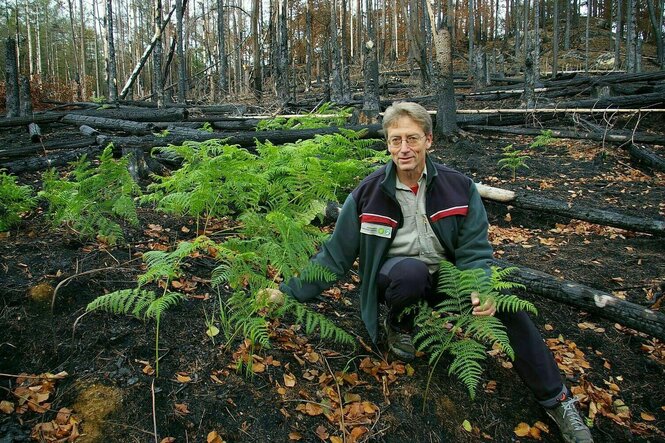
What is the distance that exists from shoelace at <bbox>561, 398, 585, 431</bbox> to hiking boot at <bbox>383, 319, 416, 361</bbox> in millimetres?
941

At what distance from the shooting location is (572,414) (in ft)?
8.13

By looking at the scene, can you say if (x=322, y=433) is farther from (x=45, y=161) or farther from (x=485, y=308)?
(x=45, y=161)

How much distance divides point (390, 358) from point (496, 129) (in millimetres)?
9399

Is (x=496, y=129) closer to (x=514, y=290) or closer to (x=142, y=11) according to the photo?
(x=514, y=290)

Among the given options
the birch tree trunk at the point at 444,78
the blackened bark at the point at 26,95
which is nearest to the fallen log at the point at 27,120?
the blackened bark at the point at 26,95

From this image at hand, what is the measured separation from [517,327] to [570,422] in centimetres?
64

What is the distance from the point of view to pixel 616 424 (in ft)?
8.95

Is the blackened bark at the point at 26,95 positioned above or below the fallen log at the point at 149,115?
above

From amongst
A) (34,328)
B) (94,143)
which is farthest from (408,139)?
(94,143)

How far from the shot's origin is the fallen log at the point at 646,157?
24.9 ft

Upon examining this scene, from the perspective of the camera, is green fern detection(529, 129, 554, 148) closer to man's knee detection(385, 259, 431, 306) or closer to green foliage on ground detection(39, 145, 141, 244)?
man's knee detection(385, 259, 431, 306)

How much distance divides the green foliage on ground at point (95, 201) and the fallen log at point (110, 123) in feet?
17.9

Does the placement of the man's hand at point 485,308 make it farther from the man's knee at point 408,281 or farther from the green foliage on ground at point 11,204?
the green foliage on ground at point 11,204

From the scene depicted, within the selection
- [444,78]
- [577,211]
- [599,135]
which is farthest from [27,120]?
[599,135]
